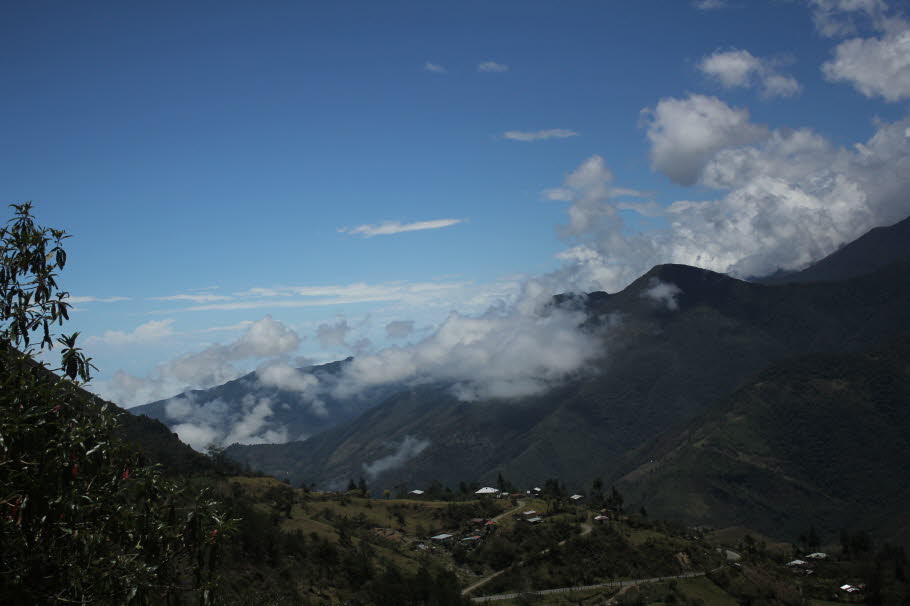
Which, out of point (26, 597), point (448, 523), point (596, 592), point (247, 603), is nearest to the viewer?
point (26, 597)

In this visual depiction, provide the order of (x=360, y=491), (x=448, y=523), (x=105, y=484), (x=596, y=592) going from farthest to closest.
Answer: (x=360, y=491) < (x=448, y=523) < (x=596, y=592) < (x=105, y=484)

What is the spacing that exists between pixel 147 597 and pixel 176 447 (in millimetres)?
127734

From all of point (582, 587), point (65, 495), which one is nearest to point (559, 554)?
point (582, 587)

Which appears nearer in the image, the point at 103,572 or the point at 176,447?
the point at 103,572

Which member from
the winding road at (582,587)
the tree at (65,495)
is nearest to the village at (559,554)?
the winding road at (582,587)

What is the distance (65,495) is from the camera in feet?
38.4

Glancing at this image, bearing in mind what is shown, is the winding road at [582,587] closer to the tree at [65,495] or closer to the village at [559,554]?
the village at [559,554]

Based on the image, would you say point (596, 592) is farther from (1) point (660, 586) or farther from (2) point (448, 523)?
(2) point (448, 523)

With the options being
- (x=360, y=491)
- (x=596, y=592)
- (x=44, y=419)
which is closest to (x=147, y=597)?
(x=44, y=419)

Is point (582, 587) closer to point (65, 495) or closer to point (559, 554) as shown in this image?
point (559, 554)

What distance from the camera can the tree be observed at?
1126 centimetres

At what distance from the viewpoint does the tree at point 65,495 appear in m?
11.3

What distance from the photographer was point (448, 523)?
406ft

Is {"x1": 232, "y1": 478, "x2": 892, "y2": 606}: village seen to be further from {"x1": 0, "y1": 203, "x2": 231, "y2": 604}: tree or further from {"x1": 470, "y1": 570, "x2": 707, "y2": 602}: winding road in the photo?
{"x1": 0, "y1": 203, "x2": 231, "y2": 604}: tree
